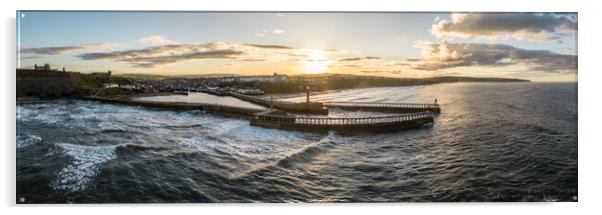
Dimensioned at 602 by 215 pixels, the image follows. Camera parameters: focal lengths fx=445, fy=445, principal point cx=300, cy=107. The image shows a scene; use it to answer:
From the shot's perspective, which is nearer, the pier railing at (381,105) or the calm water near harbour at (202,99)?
the pier railing at (381,105)

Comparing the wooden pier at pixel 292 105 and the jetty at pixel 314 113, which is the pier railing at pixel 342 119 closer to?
the jetty at pixel 314 113

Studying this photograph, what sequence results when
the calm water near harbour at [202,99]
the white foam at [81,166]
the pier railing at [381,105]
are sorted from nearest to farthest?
the white foam at [81,166] → the pier railing at [381,105] → the calm water near harbour at [202,99]

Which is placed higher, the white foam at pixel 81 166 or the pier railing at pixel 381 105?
the pier railing at pixel 381 105

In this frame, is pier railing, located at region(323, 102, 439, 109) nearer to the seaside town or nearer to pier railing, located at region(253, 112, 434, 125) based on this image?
pier railing, located at region(253, 112, 434, 125)

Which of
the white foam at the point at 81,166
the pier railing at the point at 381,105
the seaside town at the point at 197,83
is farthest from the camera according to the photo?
the pier railing at the point at 381,105

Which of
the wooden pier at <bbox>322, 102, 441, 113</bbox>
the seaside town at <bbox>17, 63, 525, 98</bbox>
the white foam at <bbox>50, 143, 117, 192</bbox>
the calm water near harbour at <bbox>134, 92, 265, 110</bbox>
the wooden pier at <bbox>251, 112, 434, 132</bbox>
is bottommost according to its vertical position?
the white foam at <bbox>50, 143, 117, 192</bbox>

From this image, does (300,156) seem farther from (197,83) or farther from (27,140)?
(27,140)

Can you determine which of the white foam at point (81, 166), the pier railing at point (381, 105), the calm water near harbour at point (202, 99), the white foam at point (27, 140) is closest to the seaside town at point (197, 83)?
the calm water near harbour at point (202, 99)

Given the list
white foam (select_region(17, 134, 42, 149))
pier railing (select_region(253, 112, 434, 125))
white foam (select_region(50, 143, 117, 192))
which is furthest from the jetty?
white foam (select_region(17, 134, 42, 149))
